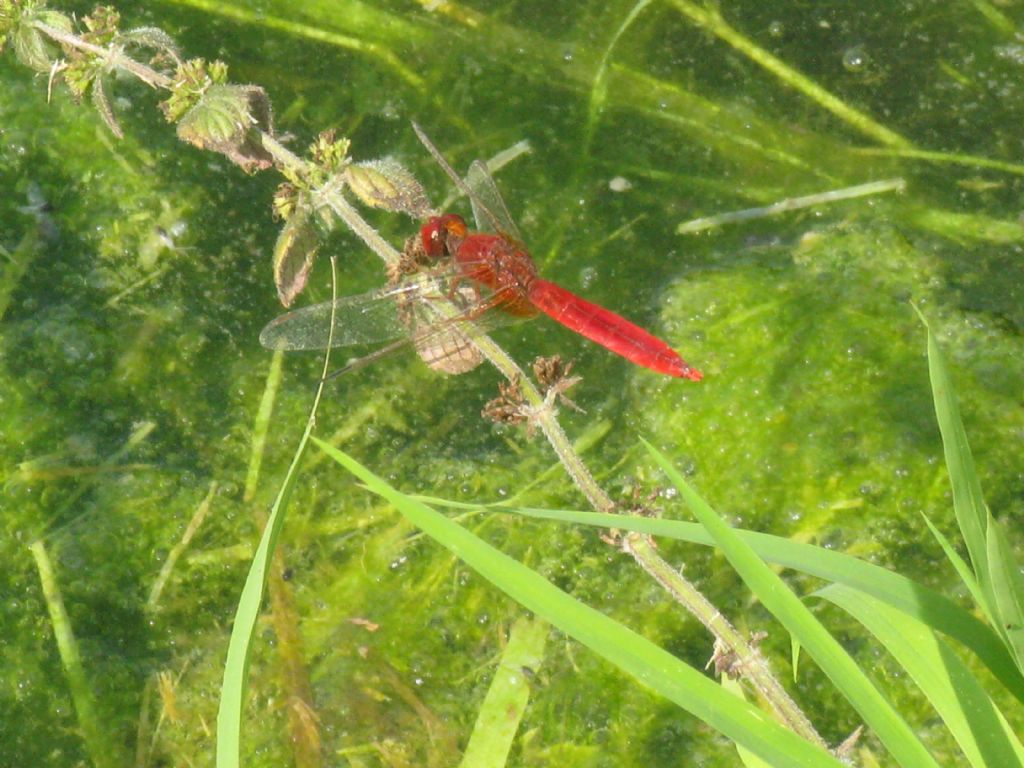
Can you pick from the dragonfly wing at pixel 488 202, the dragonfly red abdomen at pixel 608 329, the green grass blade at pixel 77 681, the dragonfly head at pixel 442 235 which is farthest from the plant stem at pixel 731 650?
the green grass blade at pixel 77 681

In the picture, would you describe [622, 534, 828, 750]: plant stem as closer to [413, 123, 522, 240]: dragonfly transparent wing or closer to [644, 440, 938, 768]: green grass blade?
[644, 440, 938, 768]: green grass blade

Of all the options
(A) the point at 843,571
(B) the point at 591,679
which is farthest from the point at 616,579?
(A) the point at 843,571

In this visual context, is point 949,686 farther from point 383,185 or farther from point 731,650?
point 383,185

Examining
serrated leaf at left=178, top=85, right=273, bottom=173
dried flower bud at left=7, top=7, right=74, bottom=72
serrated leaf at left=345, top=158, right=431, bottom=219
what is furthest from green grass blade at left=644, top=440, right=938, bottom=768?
dried flower bud at left=7, top=7, right=74, bottom=72

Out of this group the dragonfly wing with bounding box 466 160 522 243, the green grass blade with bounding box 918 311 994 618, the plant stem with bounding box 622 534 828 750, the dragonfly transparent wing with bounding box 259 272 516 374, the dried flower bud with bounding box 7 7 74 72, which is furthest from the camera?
the dragonfly wing with bounding box 466 160 522 243

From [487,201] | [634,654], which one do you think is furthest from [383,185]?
[634,654]

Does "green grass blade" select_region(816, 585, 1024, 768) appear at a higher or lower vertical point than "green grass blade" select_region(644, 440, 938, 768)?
lower
